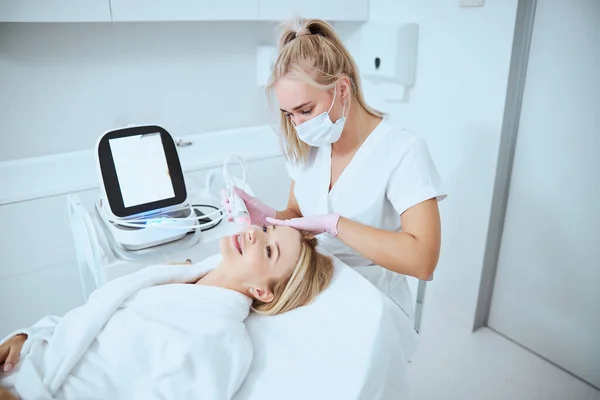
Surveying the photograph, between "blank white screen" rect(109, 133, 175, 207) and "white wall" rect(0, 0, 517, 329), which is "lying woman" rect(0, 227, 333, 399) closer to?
"blank white screen" rect(109, 133, 175, 207)

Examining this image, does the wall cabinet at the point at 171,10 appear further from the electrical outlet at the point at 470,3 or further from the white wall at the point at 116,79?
the electrical outlet at the point at 470,3

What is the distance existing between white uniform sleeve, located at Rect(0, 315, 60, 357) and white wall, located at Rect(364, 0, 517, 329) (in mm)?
1699

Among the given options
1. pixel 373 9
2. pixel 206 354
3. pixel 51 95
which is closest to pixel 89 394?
pixel 206 354

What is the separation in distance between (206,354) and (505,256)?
161 centimetres

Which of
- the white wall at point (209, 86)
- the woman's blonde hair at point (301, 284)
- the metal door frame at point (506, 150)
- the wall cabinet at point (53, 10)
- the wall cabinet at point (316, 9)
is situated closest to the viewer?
the woman's blonde hair at point (301, 284)

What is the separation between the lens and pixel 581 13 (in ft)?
5.44

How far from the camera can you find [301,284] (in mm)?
1147

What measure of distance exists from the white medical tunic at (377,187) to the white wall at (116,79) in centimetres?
125

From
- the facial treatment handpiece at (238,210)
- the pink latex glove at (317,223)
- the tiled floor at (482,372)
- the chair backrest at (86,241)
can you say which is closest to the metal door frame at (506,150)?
the tiled floor at (482,372)

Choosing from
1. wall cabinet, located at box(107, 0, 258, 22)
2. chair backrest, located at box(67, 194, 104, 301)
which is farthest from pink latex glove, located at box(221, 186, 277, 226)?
wall cabinet, located at box(107, 0, 258, 22)

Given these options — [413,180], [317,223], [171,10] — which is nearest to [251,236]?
[317,223]

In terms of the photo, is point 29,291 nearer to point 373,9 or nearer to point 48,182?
point 48,182

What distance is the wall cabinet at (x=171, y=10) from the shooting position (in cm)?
168

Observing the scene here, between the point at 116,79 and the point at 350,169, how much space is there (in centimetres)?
146
